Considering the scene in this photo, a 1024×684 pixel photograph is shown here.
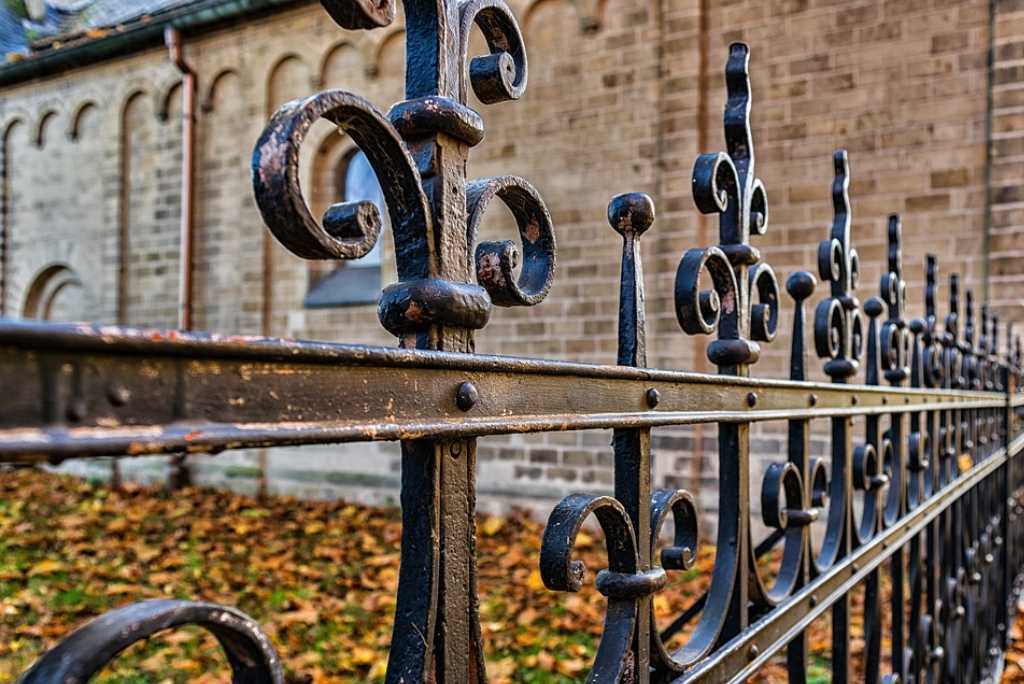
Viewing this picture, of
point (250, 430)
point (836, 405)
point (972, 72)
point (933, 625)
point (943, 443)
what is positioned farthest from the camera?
point (972, 72)

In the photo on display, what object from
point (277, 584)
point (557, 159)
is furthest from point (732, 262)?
point (557, 159)

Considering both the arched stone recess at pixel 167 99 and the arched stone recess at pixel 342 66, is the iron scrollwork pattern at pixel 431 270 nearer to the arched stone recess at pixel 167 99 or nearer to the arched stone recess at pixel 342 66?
the arched stone recess at pixel 342 66

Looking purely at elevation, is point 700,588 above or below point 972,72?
below

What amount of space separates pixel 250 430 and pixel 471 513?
8.8 inches

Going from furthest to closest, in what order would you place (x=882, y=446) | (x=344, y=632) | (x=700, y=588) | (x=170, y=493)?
(x=170, y=493) → (x=700, y=588) → (x=344, y=632) → (x=882, y=446)

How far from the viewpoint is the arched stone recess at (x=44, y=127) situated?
1067 cm

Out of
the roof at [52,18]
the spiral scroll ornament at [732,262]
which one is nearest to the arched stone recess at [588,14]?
the spiral scroll ornament at [732,262]

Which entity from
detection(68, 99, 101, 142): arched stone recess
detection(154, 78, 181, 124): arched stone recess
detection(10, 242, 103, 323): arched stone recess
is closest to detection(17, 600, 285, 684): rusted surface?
detection(154, 78, 181, 124): arched stone recess

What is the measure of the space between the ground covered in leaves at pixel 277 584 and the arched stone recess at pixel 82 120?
15.9ft

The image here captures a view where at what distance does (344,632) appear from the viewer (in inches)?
165

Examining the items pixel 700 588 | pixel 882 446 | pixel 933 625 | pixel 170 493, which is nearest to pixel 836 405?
pixel 882 446

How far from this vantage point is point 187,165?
9.17 m

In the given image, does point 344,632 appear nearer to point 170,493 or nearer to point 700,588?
point 700,588

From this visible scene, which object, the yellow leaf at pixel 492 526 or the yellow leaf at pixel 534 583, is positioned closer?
the yellow leaf at pixel 534 583
